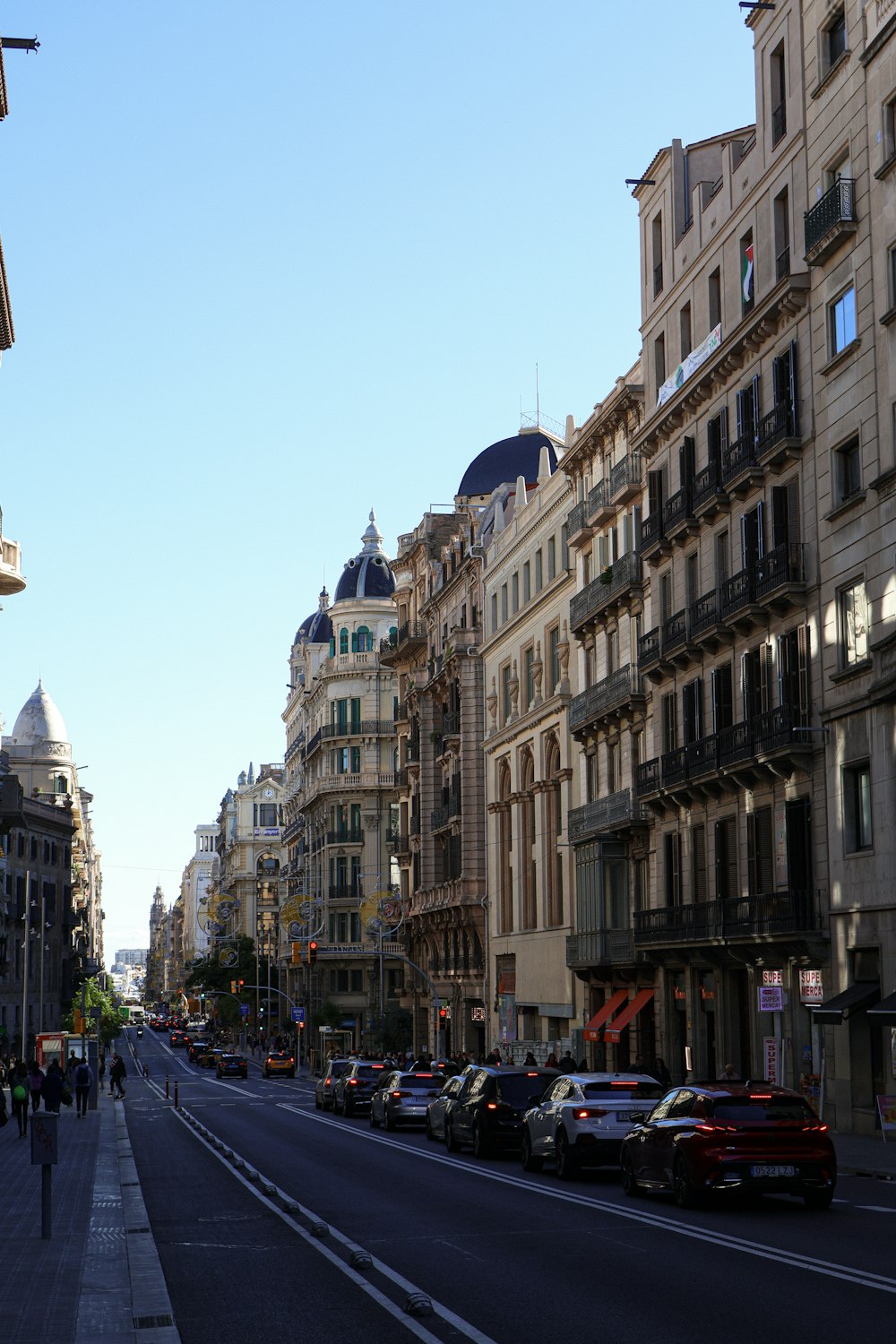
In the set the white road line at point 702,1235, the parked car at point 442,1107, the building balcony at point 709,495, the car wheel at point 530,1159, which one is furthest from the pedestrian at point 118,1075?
the car wheel at point 530,1159

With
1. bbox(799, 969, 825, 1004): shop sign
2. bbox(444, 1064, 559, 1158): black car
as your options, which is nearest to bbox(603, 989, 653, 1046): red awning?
bbox(799, 969, 825, 1004): shop sign

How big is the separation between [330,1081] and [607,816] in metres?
12.9

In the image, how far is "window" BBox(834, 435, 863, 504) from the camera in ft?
114

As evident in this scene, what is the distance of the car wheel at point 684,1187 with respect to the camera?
19.5 m

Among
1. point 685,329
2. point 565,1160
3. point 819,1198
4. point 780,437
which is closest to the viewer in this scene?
point 819,1198

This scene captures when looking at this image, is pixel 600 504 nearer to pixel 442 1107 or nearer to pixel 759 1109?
pixel 442 1107

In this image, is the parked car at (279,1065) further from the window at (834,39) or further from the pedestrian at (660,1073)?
the window at (834,39)

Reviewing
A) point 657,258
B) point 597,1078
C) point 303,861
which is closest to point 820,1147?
point 597,1078

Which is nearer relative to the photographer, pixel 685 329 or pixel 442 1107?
pixel 442 1107

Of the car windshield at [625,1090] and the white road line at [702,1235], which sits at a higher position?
the car windshield at [625,1090]

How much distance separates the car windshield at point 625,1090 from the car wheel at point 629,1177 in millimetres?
2382

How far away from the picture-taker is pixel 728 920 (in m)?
39.3

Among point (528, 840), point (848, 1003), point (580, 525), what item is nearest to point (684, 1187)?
point (848, 1003)

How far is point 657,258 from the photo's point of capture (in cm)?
4931
